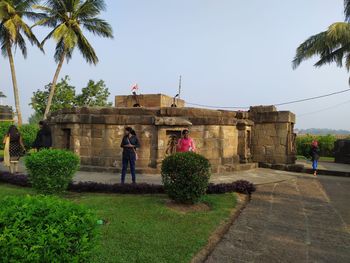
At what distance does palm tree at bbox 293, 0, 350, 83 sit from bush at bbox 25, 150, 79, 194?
16465 millimetres

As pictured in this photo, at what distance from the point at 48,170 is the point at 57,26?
20.0 metres

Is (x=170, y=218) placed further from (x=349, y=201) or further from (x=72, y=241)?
(x=349, y=201)

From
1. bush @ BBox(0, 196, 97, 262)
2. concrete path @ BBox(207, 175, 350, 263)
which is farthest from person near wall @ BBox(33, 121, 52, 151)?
bush @ BBox(0, 196, 97, 262)

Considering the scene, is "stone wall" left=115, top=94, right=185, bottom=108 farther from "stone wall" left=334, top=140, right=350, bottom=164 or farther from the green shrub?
the green shrub

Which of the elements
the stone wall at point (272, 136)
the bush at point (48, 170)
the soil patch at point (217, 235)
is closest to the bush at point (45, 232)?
the soil patch at point (217, 235)

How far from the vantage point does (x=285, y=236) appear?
4.95 metres

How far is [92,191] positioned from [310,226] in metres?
5.05

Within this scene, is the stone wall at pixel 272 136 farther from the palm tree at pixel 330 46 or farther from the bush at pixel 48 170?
the bush at pixel 48 170

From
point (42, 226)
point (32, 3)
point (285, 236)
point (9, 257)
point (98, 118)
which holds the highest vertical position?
point (32, 3)

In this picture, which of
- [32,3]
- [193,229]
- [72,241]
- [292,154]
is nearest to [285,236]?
[193,229]

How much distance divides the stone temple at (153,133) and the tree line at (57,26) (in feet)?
39.4

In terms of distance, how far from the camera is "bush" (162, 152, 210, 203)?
6207 mm

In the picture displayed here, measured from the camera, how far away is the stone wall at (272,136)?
44.4ft

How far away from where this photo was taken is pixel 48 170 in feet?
21.4
